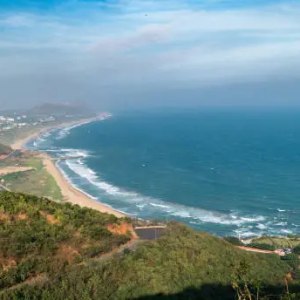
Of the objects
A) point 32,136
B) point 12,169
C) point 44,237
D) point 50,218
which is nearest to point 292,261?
point 50,218

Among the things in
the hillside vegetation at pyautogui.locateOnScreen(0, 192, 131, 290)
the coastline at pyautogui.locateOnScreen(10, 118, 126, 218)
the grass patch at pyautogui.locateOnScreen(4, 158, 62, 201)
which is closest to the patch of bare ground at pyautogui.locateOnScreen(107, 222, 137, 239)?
the hillside vegetation at pyautogui.locateOnScreen(0, 192, 131, 290)

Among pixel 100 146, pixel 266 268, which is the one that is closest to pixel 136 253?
pixel 266 268

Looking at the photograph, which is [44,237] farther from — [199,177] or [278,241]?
[199,177]

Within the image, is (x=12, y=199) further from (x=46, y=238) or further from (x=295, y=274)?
(x=295, y=274)

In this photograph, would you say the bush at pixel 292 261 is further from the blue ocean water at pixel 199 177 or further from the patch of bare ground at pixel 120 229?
the blue ocean water at pixel 199 177

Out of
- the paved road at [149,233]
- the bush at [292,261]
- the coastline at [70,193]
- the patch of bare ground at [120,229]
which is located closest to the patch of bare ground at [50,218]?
the patch of bare ground at [120,229]

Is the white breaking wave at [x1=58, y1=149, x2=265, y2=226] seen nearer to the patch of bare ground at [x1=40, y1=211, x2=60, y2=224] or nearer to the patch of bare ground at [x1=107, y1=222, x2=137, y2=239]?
the patch of bare ground at [x1=107, y1=222, x2=137, y2=239]
